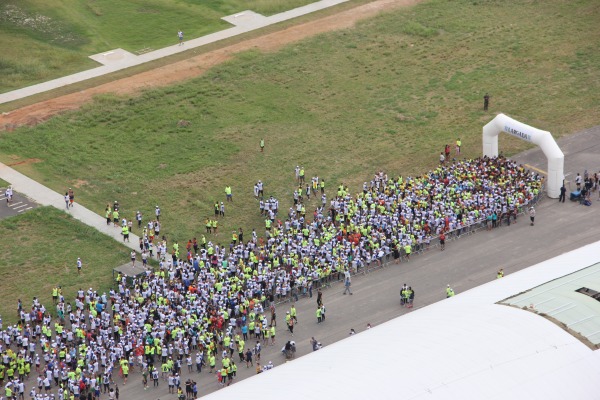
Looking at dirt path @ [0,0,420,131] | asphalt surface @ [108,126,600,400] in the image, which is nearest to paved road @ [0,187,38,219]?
dirt path @ [0,0,420,131]

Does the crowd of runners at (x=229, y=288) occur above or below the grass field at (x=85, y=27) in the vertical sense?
below

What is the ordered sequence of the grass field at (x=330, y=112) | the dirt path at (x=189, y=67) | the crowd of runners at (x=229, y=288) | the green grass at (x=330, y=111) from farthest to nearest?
1. the dirt path at (x=189, y=67)
2. the green grass at (x=330, y=111)
3. the grass field at (x=330, y=112)
4. the crowd of runners at (x=229, y=288)

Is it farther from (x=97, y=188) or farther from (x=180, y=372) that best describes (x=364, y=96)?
(x=180, y=372)

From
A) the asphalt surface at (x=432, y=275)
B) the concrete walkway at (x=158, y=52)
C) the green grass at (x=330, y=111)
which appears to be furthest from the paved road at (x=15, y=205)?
the asphalt surface at (x=432, y=275)

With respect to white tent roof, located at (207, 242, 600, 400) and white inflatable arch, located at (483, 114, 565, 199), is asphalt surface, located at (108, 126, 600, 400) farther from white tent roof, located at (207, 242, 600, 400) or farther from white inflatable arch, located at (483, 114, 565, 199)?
white tent roof, located at (207, 242, 600, 400)

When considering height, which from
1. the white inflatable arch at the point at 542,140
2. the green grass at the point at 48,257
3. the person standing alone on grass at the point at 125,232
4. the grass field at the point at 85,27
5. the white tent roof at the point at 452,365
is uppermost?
the white tent roof at the point at 452,365

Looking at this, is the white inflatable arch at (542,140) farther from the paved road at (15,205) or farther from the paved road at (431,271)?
the paved road at (15,205)

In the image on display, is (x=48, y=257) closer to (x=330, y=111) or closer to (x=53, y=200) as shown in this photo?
(x=53, y=200)

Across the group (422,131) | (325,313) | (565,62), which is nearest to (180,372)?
(325,313)
